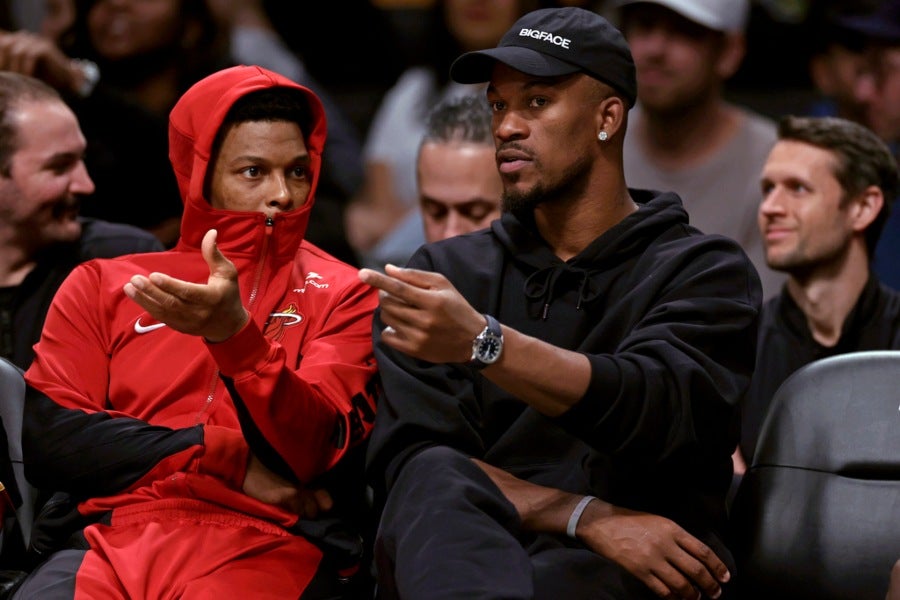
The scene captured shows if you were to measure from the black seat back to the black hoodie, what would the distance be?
0.43 feet

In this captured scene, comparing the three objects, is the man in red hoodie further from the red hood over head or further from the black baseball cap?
the black baseball cap

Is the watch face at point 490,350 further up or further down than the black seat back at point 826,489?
further up

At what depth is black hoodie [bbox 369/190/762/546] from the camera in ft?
8.47

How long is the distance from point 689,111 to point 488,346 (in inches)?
98.7

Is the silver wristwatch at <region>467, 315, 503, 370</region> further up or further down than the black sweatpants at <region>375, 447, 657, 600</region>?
further up

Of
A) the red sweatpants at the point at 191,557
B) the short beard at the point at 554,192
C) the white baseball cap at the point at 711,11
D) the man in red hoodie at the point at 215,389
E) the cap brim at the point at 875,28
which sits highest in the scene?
the cap brim at the point at 875,28

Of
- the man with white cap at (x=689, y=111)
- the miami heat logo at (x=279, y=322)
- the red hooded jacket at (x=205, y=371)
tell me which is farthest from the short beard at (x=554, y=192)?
the man with white cap at (x=689, y=111)

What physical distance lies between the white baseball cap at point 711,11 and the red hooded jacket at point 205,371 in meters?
1.96

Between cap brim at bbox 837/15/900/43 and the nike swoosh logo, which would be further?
cap brim at bbox 837/15/900/43

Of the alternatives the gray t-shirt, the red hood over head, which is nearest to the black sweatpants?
the red hood over head

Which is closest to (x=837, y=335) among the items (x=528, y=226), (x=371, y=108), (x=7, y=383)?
(x=528, y=226)

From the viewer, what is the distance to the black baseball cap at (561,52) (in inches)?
110

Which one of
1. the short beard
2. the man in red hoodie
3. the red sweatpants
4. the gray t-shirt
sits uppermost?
the short beard

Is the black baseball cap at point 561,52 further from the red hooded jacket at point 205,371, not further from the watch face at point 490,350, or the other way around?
the watch face at point 490,350
